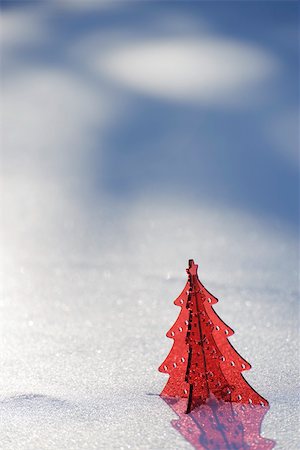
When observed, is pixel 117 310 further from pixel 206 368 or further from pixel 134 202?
pixel 134 202

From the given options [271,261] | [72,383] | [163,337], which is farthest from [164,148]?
[72,383]

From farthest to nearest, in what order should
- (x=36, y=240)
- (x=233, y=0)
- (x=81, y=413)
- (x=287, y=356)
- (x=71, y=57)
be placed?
(x=233, y=0) < (x=71, y=57) < (x=36, y=240) < (x=287, y=356) < (x=81, y=413)

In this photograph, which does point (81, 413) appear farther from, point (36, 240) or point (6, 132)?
point (6, 132)

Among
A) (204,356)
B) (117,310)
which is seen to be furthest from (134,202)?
(204,356)
